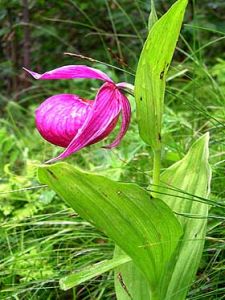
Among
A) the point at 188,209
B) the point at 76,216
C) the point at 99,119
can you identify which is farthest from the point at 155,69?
the point at 76,216

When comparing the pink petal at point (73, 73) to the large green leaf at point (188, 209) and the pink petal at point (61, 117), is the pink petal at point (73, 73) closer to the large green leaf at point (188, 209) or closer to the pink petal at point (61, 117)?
the pink petal at point (61, 117)

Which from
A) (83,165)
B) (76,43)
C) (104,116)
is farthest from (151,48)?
(76,43)

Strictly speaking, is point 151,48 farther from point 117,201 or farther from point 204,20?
point 204,20

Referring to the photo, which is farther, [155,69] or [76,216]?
[76,216]

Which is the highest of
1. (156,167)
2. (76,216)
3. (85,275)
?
(156,167)

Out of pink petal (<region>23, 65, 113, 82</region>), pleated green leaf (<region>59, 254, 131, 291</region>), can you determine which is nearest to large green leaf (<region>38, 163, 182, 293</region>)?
pleated green leaf (<region>59, 254, 131, 291</region>)

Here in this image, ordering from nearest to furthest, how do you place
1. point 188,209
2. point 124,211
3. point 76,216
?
1. point 124,211
2. point 188,209
3. point 76,216

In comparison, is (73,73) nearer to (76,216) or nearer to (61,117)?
(61,117)

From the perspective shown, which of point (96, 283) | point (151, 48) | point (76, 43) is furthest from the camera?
point (76, 43)
